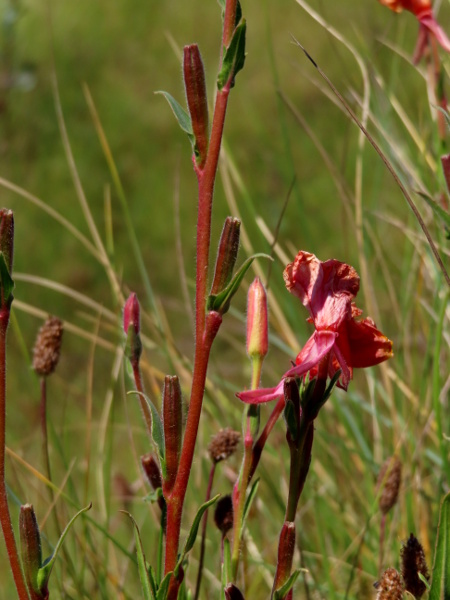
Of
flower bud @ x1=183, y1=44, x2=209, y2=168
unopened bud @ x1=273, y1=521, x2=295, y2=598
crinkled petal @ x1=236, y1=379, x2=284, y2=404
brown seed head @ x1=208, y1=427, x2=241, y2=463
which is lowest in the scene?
unopened bud @ x1=273, y1=521, x2=295, y2=598

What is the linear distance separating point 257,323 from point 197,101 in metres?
0.16

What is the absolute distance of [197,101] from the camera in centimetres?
53

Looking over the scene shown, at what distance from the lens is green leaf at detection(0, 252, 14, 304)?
0.52m

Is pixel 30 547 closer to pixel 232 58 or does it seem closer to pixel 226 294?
pixel 226 294

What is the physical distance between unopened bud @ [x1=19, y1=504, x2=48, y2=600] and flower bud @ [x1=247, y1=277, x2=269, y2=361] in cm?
19

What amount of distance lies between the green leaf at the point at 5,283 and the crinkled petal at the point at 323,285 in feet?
0.55

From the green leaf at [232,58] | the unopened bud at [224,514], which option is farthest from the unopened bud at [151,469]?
the green leaf at [232,58]

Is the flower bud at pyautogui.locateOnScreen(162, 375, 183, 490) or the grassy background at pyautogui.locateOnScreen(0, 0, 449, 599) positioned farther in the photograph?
the grassy background at pyautogui.locateOnScreen(0, 0, 449, 599)

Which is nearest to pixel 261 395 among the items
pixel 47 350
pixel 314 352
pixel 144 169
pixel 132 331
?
pixel 314 352

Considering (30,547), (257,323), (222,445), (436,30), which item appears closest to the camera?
(30,547)

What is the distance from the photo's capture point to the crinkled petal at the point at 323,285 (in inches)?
21.8

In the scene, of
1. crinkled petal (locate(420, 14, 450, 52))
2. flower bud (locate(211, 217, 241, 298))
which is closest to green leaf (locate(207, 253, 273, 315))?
flower bud (locate(211, 217, 241, 298))

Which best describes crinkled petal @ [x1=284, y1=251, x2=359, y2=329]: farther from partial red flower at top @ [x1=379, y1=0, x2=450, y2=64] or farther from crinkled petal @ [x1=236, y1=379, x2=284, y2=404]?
partial red flower at top @ [x1=379, y1=0, x2=450, y2=64]

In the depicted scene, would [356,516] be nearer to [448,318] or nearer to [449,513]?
[448,318]
